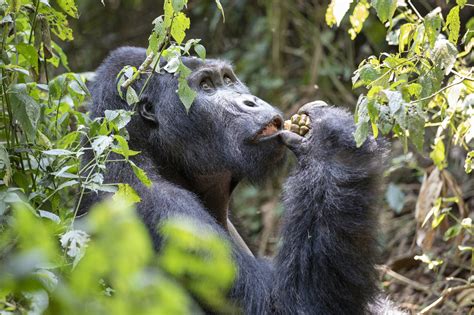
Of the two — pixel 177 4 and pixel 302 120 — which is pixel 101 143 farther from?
pixel 302 120

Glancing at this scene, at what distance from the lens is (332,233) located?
12.1 ft

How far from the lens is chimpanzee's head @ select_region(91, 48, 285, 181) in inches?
164

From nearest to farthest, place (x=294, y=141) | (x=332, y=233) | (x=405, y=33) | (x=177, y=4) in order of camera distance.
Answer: (x=177, y=4) < (x=332, y=233) < (x=405, y=33) < (x=294, y=141)

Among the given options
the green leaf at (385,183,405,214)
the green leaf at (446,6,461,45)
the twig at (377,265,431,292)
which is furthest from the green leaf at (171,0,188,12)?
the green leaf at (385,183,405,214)

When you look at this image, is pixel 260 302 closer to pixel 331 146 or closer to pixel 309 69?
Answer: pixel 331 146

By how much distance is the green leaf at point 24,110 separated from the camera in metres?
3.55

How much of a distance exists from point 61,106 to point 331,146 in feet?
4.78

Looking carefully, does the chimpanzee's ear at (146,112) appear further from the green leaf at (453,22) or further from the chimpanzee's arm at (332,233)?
the green leaf at (453,22)

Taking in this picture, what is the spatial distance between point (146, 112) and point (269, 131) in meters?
0.67

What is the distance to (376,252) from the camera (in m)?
3.80

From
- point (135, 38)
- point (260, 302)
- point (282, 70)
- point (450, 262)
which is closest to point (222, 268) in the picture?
point (260, 302)

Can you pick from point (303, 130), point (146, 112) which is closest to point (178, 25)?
point (146, 112)

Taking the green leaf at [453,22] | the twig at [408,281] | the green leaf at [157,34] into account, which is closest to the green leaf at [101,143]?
the green leaf at [157,34]

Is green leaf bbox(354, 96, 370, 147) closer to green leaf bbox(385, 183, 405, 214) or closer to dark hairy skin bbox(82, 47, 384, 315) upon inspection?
dark hairy skin bbox(82, 47, 384, 315)
